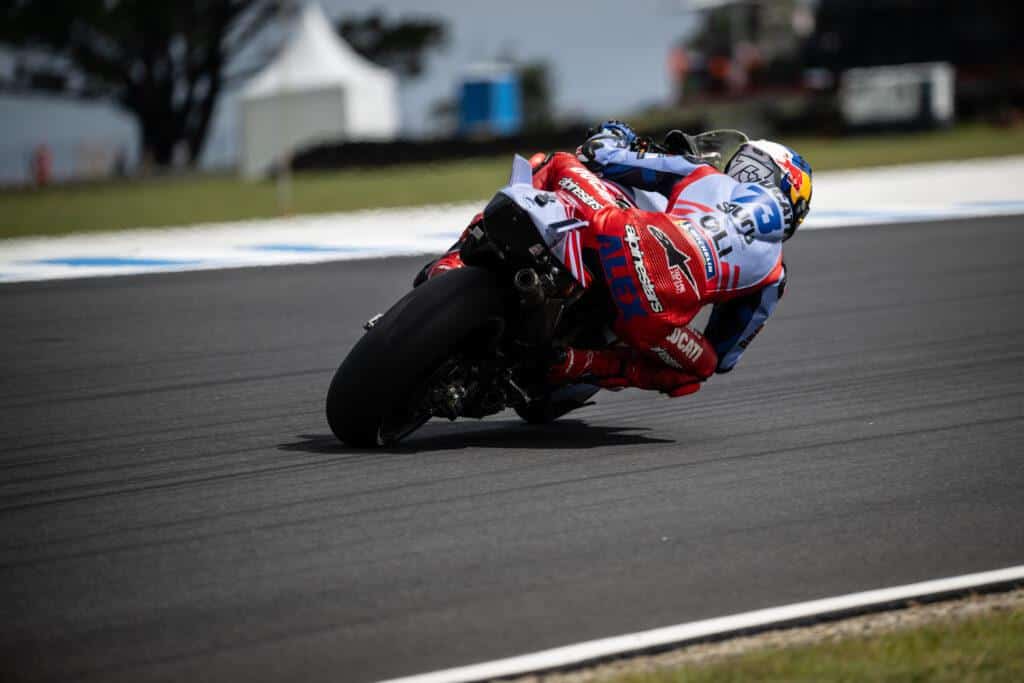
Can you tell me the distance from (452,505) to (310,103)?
31786mm

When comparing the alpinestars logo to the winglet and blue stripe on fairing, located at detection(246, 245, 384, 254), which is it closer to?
the winglet

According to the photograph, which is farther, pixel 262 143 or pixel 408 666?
pixel 262 143

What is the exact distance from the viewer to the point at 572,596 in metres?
4.02

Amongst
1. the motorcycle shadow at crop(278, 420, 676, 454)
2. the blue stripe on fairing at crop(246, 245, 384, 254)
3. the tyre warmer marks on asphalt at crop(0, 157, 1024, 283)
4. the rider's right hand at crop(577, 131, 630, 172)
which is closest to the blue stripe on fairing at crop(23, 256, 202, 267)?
the tyre warmer marks on asphalt at crop(0, 157, 1024, 283)

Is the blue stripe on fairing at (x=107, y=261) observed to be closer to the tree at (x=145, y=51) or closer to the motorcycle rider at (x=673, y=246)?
the motorcycle rider at (x=673, y=246)

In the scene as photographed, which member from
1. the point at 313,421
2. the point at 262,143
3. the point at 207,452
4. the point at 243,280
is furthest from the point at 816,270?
the point at 262,143

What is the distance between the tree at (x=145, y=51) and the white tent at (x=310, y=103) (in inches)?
478

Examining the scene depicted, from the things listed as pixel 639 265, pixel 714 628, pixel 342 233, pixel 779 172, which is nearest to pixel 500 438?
pixel 639 265

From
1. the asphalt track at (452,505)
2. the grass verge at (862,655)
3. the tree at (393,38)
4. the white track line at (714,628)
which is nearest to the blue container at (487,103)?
the tree at (393,38)

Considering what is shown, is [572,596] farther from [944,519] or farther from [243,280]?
[243,280]

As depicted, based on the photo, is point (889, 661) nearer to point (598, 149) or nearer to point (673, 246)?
point (673, 246)

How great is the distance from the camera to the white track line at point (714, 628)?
138 inches

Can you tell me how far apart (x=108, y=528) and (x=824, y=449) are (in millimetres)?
2584

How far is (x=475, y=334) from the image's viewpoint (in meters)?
5.39
